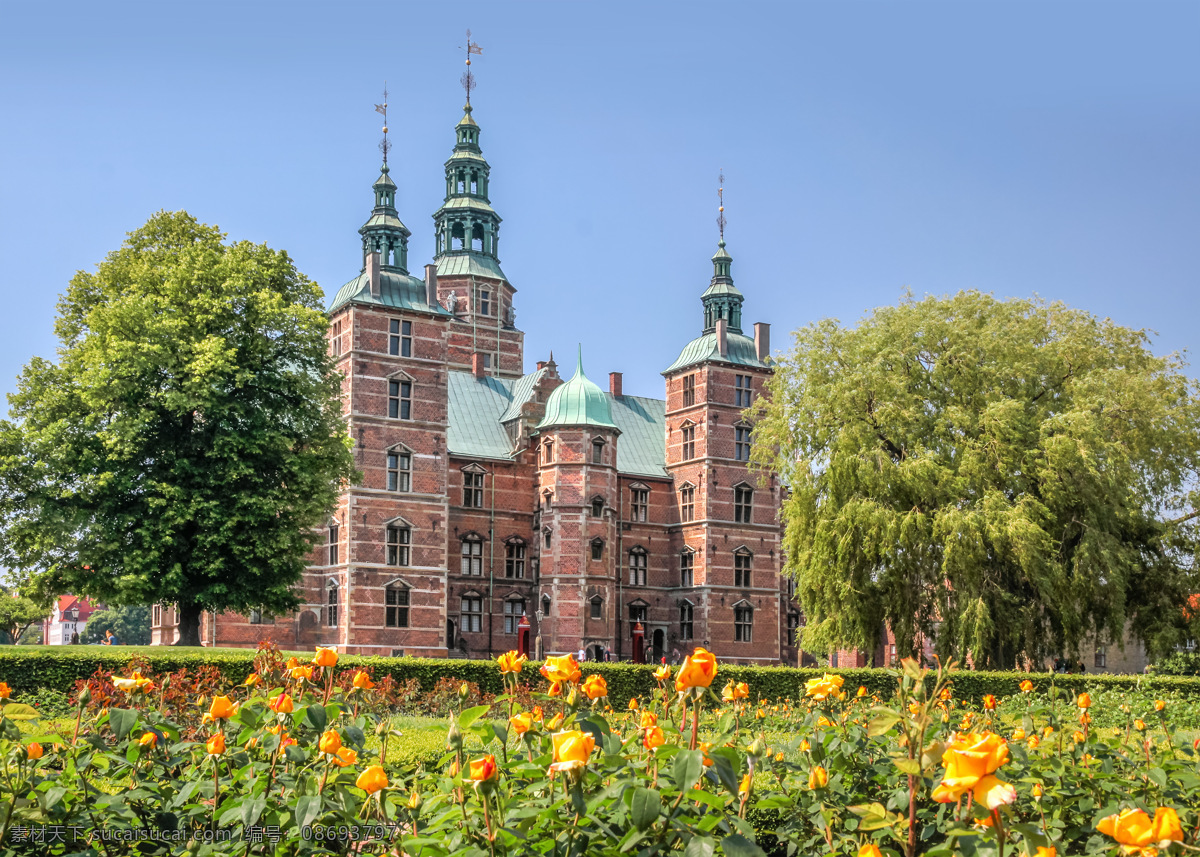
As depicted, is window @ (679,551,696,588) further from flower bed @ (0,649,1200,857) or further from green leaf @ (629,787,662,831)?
green leaf @ (629,787,662,831)

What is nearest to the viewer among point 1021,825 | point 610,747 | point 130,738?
point 1021,825

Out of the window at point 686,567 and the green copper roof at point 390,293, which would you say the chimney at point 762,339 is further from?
the green copper roof at point 390,293

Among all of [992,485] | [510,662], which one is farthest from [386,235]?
[510,662]

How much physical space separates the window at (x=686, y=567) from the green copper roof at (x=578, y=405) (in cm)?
710

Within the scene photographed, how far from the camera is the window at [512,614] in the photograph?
4950 centimetres

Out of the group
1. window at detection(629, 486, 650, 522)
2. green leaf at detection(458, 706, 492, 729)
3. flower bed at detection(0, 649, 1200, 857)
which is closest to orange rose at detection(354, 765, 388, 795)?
flower bed at detection(0, 649, 1200, 857)

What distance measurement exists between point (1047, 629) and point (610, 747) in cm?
2794

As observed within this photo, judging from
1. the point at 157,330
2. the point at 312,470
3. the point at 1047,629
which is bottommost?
the point at 1047,629

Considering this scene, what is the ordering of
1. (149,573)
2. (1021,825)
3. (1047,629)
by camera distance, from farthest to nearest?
1. (1047,629)
2. (149,573)
3. (1021,825)

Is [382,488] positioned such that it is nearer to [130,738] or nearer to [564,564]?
[564,564]

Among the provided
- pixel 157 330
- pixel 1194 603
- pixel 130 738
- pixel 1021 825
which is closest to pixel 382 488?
pixel 157 330

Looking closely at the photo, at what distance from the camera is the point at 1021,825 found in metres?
3.93

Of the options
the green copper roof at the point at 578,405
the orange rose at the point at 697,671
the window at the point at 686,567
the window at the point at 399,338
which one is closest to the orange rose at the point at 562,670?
the orange rose at the point at 697,671

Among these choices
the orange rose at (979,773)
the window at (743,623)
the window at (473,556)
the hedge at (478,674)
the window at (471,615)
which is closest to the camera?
the orange rose at (979,773)
